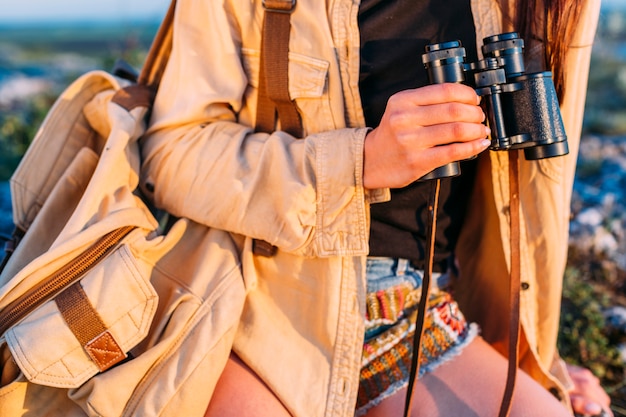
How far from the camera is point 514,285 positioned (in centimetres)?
169

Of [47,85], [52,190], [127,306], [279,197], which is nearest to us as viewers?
[127,306]

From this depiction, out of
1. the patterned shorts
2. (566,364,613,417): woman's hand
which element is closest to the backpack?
the patterned shorts

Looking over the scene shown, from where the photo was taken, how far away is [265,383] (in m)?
1.54

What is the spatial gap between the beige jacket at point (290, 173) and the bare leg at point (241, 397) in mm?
25

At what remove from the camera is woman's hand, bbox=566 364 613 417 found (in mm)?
2002

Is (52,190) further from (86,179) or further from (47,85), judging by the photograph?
(47,85)

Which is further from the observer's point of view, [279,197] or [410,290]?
[410,290]

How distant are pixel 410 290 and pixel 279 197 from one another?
1.67ft

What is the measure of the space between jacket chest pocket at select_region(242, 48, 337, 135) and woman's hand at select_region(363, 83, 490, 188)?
0.77ft

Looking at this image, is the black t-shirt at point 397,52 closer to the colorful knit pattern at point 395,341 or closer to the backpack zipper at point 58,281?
the colorful knit pattern at point 395,341

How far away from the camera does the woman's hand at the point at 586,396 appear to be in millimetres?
2002

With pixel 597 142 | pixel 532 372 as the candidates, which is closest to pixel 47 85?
pixel 597 142

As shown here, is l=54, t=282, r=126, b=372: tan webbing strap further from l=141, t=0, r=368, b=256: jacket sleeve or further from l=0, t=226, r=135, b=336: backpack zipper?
l=141, t=0, r=368, b=256: jacket sleeve

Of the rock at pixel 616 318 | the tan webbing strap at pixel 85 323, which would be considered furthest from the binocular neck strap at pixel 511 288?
the rock at pixel 616 318
